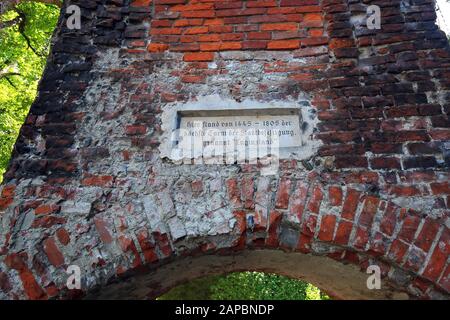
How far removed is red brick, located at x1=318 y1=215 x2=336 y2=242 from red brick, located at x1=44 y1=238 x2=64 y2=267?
5.22 ft

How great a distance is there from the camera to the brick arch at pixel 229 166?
2250mm

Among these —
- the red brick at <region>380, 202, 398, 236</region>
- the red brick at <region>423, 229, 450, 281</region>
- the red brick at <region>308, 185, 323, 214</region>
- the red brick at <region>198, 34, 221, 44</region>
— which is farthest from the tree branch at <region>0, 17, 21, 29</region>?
the red brick at <region>423, 229, 450, 281</region>

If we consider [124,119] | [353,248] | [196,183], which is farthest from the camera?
[124,119]

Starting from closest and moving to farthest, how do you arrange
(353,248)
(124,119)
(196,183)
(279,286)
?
(353,248) < (196,183) < (124,119) < (279,286)

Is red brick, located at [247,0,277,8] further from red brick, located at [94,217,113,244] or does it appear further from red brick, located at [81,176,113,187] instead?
red brick, located at [94,217,113,244]

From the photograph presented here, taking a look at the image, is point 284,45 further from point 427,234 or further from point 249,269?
point 249,269

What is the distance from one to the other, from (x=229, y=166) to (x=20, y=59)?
358 inches

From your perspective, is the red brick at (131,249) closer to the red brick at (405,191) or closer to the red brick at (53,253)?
the red brick at (53,253)

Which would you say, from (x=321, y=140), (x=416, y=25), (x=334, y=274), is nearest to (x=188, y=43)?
(x=321, y=140)

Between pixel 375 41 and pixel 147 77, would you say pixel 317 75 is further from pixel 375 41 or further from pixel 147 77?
pixel 147 77

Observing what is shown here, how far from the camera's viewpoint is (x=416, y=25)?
2.75m

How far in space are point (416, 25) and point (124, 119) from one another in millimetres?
2270

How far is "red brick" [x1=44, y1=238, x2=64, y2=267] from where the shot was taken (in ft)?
7.34

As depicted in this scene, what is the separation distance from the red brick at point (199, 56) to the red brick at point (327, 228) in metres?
1.44
